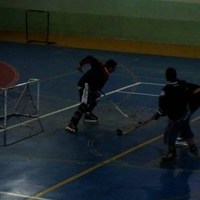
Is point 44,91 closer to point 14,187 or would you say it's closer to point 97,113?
point 97,113

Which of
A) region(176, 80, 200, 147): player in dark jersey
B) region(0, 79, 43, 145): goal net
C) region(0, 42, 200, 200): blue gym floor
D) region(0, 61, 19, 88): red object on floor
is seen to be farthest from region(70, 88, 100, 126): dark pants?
region(0, 61, 19, 88): red object on floor

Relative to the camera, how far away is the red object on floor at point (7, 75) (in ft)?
68.4

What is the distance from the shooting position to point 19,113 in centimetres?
1686

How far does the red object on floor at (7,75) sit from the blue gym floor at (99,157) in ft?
3.49

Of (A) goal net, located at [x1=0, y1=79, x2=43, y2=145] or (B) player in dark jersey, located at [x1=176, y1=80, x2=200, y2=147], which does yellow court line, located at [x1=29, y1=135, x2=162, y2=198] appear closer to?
(B) player in dark jersey, located at [x1=176, y1=80, x2=200, y2=147]

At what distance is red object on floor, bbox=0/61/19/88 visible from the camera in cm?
2084

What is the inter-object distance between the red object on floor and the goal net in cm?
125

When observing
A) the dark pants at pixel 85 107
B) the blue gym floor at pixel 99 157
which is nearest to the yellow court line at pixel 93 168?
the blue gym floor at pixel 99 157

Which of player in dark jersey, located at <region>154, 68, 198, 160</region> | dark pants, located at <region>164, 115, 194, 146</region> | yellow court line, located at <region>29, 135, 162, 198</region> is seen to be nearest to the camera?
yellow court line, located at <region>29, 135, 162, 198</region>

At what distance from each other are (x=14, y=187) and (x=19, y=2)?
23.2 metres

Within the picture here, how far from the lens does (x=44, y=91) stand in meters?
19.8

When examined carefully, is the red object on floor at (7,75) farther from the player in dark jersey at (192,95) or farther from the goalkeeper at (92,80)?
the player in dark jersey at (192,95)

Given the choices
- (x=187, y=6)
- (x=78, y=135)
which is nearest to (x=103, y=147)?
(x=78, y=135)

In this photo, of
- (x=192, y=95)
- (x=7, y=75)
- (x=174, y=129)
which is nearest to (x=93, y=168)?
(x=174, y=129)
